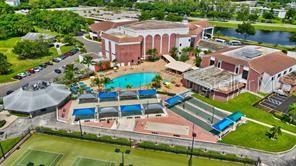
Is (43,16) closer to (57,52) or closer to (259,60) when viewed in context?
(57,52)

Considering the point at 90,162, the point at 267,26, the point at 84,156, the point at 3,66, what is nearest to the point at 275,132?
the point at 90,162

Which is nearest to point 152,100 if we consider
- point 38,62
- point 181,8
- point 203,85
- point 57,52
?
point 203,85

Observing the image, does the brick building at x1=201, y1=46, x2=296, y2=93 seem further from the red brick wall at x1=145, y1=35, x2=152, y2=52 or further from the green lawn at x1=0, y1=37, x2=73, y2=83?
the green lawn at x1=0, y1=37, x2=73, y2=83

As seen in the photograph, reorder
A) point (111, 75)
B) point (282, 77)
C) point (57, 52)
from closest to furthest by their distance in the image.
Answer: point (282, 77) → point (111, 75) → point (57, 52)

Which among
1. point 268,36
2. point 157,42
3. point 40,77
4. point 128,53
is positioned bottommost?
point 40,77

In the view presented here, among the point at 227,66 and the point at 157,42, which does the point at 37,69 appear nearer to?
the point at 157,42

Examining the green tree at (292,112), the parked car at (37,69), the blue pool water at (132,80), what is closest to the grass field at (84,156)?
the green tree at (292,112)

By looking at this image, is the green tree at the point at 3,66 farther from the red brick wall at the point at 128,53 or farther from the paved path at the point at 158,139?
the red brick wall at the point at 128,53
